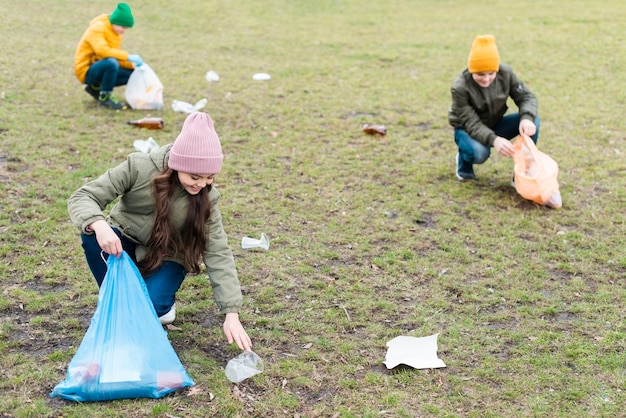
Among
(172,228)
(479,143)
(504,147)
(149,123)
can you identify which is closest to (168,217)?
(172,228)

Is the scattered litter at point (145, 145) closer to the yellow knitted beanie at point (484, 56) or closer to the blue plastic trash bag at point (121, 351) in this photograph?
the yellow knitted beanie at point (484, 56)

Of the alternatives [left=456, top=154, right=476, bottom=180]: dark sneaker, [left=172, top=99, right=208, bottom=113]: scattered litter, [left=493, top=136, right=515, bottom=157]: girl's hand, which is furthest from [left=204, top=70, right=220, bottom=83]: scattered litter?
[left=493, top=136, right=515, bottom=157]: girl's hand

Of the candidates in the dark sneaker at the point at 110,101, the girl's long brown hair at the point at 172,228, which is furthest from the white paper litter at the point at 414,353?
the dark sneaker at the point at 110,101

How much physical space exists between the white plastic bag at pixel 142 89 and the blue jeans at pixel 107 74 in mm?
109

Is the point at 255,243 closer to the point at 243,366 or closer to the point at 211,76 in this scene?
the point at 243,366

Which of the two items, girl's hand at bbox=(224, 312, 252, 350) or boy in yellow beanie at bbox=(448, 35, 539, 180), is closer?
girl's hand at bbox=(224, 312, 252, 350)

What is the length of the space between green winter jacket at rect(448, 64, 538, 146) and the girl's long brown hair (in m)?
2.73

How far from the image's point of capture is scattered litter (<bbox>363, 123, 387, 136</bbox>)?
262 inches

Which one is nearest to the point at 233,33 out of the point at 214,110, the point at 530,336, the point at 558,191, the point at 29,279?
the point at 214,110

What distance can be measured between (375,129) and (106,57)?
105 inches

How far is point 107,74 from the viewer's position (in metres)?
6.95

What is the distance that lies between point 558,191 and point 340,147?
1955 mm

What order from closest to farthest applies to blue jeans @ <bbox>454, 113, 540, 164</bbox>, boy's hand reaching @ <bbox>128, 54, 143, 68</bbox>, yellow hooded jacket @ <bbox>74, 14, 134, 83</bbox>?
blue jeans @ <bbox>454, 113, 540, 164</bbox> < yellow hooded jacket @ <bbox>74, 14, 134, 83</bbox> < boy's hand reaching @ <bbox>128, 54, 143, 68</bbox>

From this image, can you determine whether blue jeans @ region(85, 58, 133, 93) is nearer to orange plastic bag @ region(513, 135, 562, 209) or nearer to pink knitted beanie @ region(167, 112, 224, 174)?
orange plastic bag @ region(513, 135, 562, 209)
